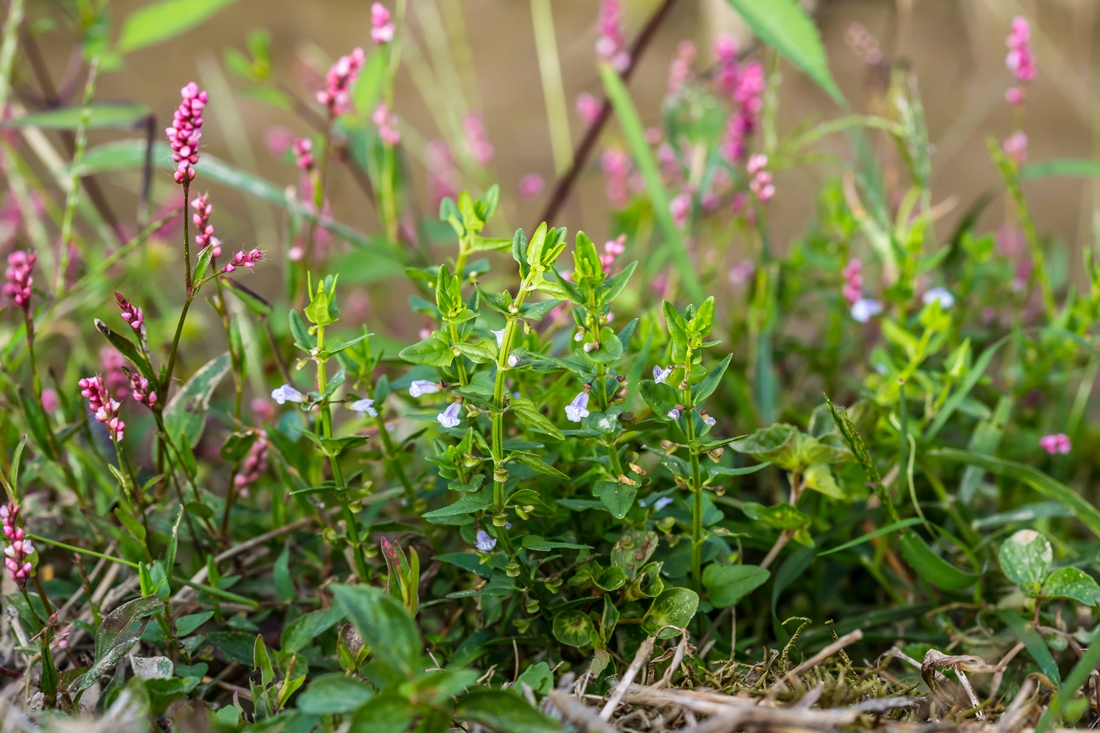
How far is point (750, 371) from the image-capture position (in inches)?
39.0

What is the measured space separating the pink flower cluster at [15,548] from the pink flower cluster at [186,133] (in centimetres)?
27

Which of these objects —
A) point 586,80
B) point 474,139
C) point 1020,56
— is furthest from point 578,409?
point 586,80

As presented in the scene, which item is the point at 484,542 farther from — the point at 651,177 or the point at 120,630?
the point at 651,177

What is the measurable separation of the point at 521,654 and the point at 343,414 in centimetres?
40

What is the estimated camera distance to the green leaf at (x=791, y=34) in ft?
2.68

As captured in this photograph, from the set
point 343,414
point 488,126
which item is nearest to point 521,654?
point 343,414

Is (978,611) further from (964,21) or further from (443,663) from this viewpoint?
(964,21)

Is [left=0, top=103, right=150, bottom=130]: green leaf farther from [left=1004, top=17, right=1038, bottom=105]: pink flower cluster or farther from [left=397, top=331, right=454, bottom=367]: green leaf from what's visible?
[left=1004, top=17, right=1038, bottom=105]: pink flower cluster

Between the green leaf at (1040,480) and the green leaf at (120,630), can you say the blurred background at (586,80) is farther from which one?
the green leaf at (120,630)

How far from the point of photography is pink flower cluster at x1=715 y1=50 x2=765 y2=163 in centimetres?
113

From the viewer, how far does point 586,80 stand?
2617mm

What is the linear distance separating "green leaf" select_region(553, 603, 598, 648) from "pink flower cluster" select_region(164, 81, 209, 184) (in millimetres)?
410

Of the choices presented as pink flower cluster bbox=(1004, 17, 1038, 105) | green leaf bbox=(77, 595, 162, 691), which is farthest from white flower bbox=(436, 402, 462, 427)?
pink flower cluster bbox=(1004, 17, 1038, 105)

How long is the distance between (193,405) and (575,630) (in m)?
0.41
